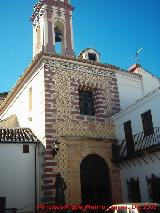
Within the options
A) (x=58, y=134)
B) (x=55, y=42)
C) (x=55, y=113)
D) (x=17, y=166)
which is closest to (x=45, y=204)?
(x=17, y=166)

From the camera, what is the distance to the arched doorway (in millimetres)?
16442

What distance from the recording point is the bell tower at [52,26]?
68.8 feet

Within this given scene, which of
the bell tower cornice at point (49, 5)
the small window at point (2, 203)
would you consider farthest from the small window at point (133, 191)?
the bell tower cornice at point (49, 5)

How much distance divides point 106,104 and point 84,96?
58.3 inches

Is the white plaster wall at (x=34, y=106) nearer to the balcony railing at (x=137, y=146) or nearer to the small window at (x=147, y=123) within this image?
the balcony railing at (x=137, y=146)

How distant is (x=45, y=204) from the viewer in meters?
14.9

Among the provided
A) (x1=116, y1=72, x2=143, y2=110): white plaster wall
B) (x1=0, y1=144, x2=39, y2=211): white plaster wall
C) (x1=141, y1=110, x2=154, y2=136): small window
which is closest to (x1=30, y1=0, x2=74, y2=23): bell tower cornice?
(x1=116, y1=72, x2=143, y2=110): white plaster wall

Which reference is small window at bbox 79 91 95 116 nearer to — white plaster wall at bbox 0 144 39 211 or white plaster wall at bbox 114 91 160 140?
white plaster wall at bbox 114 91 160 140

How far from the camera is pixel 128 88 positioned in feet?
67.8

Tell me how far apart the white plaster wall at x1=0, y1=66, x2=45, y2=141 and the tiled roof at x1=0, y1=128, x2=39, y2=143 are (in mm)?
359

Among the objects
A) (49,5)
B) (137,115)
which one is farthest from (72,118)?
(49,5)

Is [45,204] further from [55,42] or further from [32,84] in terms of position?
[55,42]

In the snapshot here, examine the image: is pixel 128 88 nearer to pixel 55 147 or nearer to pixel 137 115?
pixel 137 115

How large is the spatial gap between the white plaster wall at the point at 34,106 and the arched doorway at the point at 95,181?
121 inches
